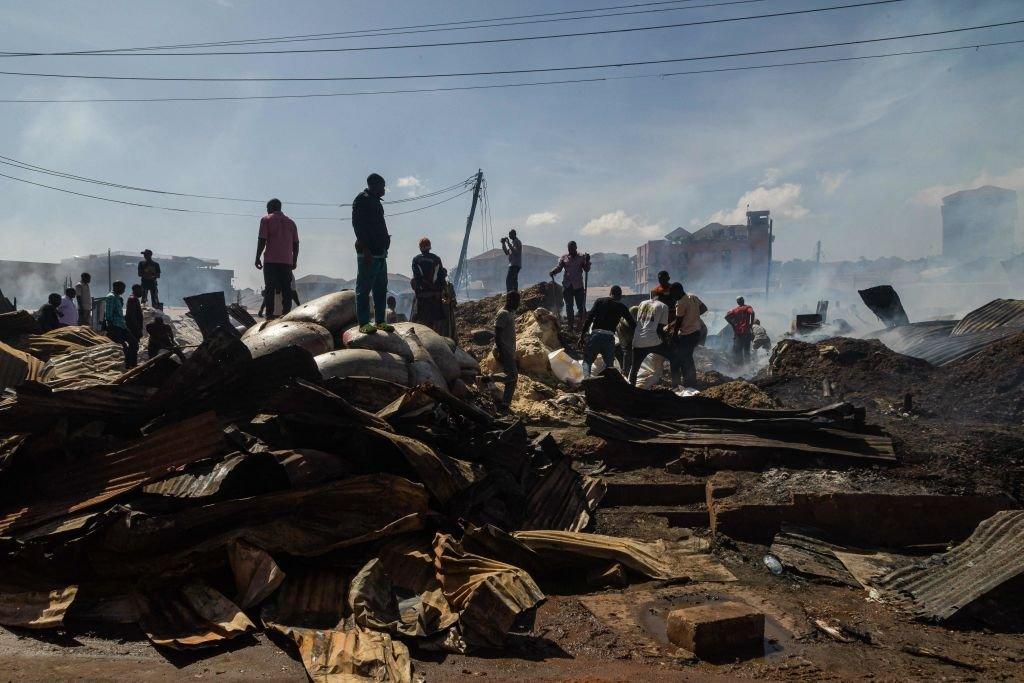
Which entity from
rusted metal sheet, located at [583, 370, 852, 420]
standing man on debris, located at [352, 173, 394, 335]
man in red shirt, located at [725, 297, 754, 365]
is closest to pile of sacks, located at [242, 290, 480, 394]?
standing man on debris, located at [352, 173, 394, 335]

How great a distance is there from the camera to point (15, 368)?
705 cm

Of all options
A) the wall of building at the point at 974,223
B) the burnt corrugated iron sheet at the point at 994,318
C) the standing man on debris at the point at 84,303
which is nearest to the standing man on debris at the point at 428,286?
the standing man on debris at the point at 84,303

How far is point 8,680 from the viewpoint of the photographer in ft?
8.46

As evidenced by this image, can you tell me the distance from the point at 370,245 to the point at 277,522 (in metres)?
3.51

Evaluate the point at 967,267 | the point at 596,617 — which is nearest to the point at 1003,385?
the point at 596,617

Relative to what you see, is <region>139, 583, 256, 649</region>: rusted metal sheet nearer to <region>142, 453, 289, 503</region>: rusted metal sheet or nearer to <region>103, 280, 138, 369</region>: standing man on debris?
<region>142, 453, 289, 503</region>: rusted metal sheet

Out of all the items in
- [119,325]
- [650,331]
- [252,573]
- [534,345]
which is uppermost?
[119,325]

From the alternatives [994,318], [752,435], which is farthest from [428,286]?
[994,318]

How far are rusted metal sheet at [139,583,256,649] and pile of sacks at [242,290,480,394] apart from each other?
268 centimetres

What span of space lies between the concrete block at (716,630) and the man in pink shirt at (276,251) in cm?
660

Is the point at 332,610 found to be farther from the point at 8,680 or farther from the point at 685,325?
the point at 685,325

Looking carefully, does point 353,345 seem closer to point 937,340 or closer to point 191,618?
point 191,618

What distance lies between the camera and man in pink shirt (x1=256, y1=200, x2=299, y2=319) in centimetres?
791

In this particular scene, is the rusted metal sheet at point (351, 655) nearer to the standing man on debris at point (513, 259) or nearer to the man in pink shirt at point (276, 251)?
the man in pink shirt at point (276, 251)
